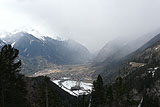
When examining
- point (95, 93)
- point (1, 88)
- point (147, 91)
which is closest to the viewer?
point (1, 88)

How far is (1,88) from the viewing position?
33844 mm

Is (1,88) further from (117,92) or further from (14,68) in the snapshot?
(117,92)

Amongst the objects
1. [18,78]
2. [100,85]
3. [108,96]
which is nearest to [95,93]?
[100,85]

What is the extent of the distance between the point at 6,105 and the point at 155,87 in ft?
494

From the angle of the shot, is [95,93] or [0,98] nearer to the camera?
[0,98]

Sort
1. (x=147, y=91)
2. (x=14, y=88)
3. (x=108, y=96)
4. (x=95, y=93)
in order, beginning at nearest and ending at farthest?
(x=14, y=88), (x=95, y=93), (x=108, y=96), (x=147, y=91)

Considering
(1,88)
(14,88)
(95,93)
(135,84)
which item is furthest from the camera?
(135,84)

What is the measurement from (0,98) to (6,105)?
5.43 ft

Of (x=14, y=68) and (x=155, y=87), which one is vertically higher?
(x=14, y=68)

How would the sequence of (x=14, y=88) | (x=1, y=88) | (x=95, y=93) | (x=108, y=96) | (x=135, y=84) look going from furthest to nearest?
(x=135, y=84)
(x=108, y=96)
(x=95, y=93)
(x=14, y=88)
(x=1, y=88)

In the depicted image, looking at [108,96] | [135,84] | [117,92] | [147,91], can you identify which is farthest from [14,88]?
[135,84]

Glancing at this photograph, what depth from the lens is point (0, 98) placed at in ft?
114

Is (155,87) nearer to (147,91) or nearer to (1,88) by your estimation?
(147,91)

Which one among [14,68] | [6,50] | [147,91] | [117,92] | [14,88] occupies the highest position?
[6,50]
